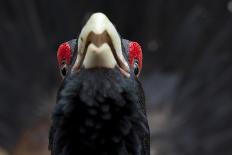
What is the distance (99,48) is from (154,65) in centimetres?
299

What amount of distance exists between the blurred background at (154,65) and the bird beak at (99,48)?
2.64m

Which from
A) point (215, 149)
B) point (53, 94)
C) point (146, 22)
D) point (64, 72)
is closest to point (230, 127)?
point (215, 149)

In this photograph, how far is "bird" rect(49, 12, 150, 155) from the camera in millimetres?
1445

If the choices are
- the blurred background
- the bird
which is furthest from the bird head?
the blurred background

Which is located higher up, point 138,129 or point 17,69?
point 17,69

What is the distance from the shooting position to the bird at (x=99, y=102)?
4.74 ft

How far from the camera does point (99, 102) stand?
1460 millimetres

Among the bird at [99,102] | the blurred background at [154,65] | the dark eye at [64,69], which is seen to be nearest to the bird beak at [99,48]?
the bird at [99,102]

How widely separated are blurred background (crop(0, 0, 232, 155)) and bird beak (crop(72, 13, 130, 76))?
2640mm

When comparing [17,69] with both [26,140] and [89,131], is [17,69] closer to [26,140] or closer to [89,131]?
[26,140]

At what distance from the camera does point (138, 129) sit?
5.01 feet

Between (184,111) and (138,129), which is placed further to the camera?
(184,111)

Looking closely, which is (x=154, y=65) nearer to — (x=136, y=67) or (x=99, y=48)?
(x=136, y=67)

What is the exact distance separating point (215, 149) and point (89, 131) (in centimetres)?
293
